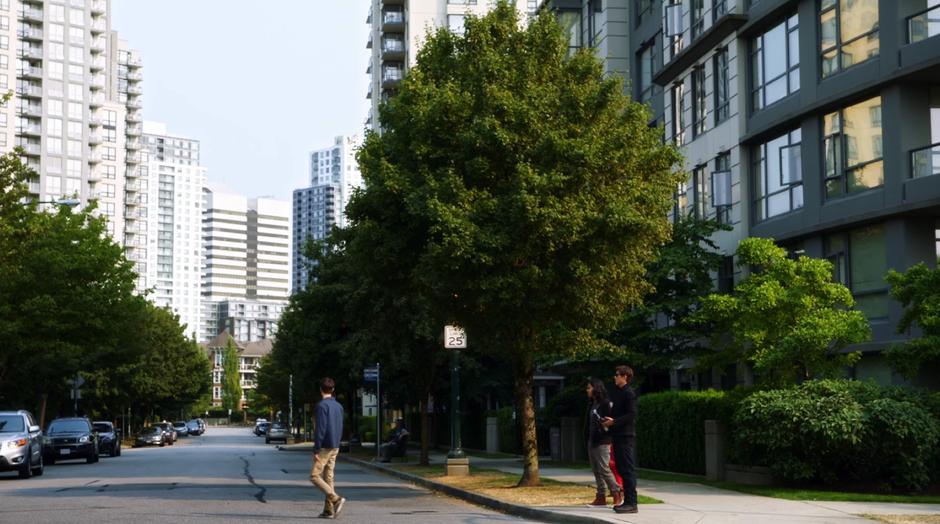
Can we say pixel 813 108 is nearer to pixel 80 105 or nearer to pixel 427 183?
pixel 427 183

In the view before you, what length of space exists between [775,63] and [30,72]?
116 meters

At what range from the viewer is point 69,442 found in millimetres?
41156

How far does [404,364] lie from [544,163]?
651 inches

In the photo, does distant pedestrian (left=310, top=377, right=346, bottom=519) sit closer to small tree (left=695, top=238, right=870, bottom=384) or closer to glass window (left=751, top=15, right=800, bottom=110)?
small tree (left=695, top=238, right=870, bottom=384)

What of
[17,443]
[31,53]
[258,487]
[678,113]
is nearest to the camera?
[258,487]

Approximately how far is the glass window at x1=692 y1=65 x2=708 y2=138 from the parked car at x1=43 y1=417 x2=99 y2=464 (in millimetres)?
22429

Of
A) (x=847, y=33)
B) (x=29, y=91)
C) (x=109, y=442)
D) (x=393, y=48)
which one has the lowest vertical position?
(x=109, y=442)

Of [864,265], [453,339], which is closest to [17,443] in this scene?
[453,339]

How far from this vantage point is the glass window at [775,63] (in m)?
30.5

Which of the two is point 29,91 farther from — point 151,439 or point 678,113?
point 678,113

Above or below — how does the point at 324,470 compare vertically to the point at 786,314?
below

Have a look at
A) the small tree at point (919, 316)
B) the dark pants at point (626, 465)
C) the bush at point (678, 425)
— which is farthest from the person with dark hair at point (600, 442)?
the small tree at point (919, 316)

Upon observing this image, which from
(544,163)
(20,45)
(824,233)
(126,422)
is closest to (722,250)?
(824,233)

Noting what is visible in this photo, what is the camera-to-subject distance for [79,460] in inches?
1845
